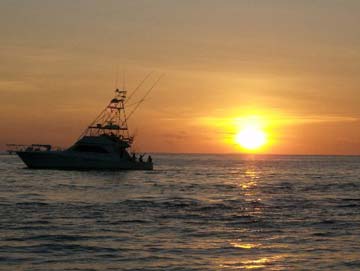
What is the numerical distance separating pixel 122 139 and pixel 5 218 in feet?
173

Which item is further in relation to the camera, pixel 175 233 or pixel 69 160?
pixel 69 160

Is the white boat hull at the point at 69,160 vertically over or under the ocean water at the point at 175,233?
over

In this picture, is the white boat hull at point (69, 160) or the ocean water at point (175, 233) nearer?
the ocean water at point (175, 233)

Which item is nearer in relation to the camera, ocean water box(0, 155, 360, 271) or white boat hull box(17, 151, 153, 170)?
ocean water box(0, 155, 360, 271)

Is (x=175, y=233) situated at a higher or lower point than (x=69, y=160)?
lower

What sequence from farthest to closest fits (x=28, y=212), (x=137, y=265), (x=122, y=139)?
(x=122, y=139), (x=28, y=212), (x=137, y=265)

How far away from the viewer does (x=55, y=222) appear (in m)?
27.4

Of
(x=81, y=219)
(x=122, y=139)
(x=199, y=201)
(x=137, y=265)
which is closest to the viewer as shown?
(x=137, y=265)

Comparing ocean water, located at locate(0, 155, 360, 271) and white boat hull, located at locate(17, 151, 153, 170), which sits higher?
white boat hull, located at locate(17, 151, 153, 170)

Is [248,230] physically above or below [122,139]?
below

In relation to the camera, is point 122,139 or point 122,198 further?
point 122,139

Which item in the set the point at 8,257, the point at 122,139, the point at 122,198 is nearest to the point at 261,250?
the point at 8,257

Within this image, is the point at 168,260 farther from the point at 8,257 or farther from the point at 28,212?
the point at 28,212

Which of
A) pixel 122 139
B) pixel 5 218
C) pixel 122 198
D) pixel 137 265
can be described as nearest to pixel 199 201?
pixel 122 198
